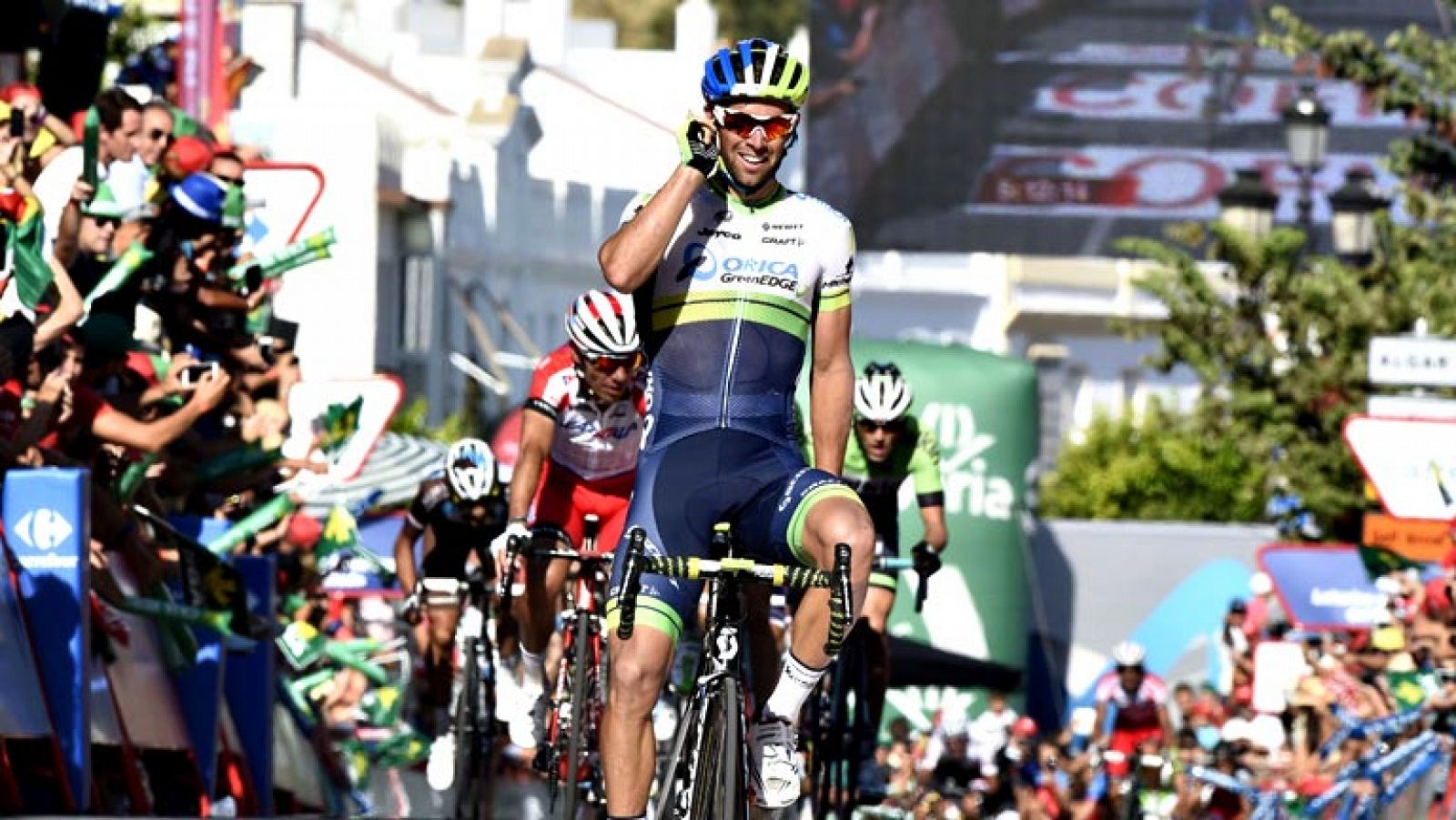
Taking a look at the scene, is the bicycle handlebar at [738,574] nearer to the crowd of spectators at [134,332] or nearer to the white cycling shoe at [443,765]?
the crowd of spectators at [134,332]

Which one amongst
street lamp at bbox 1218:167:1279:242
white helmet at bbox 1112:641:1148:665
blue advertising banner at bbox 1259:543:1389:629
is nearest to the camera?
white helmet at bbox 1112:641:1148:665

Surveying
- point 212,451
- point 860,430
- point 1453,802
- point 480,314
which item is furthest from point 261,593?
point 480,314

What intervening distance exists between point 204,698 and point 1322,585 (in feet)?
41.4

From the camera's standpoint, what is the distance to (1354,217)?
100 ft

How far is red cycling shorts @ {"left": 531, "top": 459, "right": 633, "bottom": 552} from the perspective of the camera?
16250 millimetres

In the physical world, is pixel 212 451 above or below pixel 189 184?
below

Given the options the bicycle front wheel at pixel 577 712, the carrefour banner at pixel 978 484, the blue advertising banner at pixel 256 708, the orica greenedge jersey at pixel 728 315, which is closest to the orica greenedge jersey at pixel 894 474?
the bicycle front wheel at pixel 577 712

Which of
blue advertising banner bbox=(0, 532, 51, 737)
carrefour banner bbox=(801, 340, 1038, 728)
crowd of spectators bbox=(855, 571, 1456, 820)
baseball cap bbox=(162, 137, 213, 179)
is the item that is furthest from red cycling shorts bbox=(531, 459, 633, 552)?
carrefour banner bbox=(801, 340, 1038, 728)

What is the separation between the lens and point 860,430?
55.4 ft

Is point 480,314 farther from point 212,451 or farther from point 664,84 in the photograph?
point 212,451

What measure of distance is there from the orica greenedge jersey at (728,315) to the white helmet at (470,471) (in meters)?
6.78

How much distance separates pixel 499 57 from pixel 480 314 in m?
5.80

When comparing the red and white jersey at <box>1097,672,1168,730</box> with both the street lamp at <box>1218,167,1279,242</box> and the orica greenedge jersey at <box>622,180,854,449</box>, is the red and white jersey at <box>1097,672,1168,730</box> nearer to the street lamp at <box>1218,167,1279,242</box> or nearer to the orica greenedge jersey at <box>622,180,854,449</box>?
the street lamp at <box>1218,167,1279,242</box>

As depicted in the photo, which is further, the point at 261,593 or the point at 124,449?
the point at 261,593
